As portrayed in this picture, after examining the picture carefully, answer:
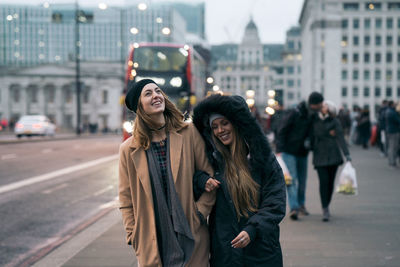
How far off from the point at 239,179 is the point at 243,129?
0.98ft

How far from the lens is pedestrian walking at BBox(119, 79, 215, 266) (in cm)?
293

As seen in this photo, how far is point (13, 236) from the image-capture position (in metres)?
7.03

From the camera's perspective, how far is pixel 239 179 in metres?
2.99

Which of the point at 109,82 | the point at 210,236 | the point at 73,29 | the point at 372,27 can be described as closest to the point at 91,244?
the point at 210,236

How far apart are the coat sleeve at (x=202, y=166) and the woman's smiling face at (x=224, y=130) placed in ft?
0.37

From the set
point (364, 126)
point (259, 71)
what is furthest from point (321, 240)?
point (259, 71)

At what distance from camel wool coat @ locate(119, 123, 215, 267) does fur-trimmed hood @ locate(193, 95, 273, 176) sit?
0.50ft

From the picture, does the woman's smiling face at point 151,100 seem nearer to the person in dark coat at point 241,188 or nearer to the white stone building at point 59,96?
the person in dark coat at point 241,188

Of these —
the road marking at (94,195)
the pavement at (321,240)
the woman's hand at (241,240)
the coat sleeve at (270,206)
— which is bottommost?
the road marking at (94,195)

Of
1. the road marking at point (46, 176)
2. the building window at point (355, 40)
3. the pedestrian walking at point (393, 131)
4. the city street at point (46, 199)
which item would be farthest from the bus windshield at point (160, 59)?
the building window at point (355, 40)

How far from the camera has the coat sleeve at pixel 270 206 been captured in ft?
9.56

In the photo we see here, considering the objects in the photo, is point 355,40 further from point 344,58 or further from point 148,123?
point 148,123

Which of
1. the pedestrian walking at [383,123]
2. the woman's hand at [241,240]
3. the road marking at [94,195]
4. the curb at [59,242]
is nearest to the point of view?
the woman's hand at [241,240]

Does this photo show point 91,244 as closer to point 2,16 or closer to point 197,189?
point 197,189
